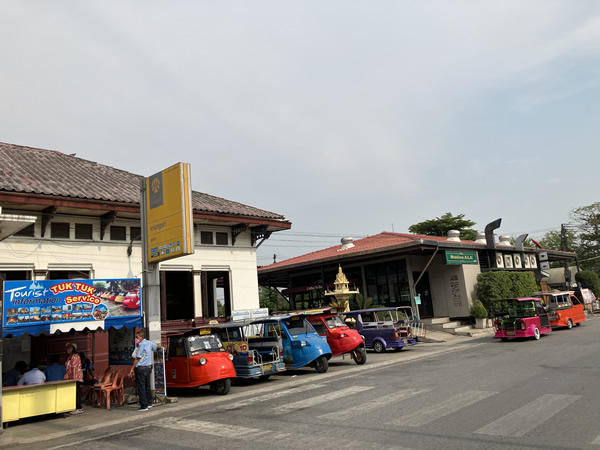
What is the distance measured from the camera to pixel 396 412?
333 inches

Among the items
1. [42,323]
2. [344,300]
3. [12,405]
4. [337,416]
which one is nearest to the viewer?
[337,416]

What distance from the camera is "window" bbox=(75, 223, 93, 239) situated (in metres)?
15.3

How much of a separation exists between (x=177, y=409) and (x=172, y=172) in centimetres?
597

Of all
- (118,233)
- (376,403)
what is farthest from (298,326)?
(118,233)

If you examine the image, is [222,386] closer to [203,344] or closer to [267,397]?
[203,344]

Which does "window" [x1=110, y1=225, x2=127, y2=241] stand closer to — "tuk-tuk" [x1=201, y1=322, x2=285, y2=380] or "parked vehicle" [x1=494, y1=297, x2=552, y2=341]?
"tuk-tuk" [x1=201, y1=322, x2=285, y2=380]

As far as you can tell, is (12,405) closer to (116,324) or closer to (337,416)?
(116,324)

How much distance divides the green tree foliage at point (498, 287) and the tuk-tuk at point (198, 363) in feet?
67.7

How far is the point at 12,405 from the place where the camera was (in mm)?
10156

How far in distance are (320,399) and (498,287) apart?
2245 cm

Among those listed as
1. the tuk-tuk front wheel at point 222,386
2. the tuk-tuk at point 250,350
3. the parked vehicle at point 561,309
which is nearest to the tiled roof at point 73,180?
the tuk-tuk at point 250,350

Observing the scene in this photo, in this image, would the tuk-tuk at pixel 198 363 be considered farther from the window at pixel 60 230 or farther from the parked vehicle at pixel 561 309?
the parked vehicle at pixel 561 309

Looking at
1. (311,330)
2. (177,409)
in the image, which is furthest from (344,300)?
(177,409)

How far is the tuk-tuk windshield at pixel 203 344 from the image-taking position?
12594 millimetres
